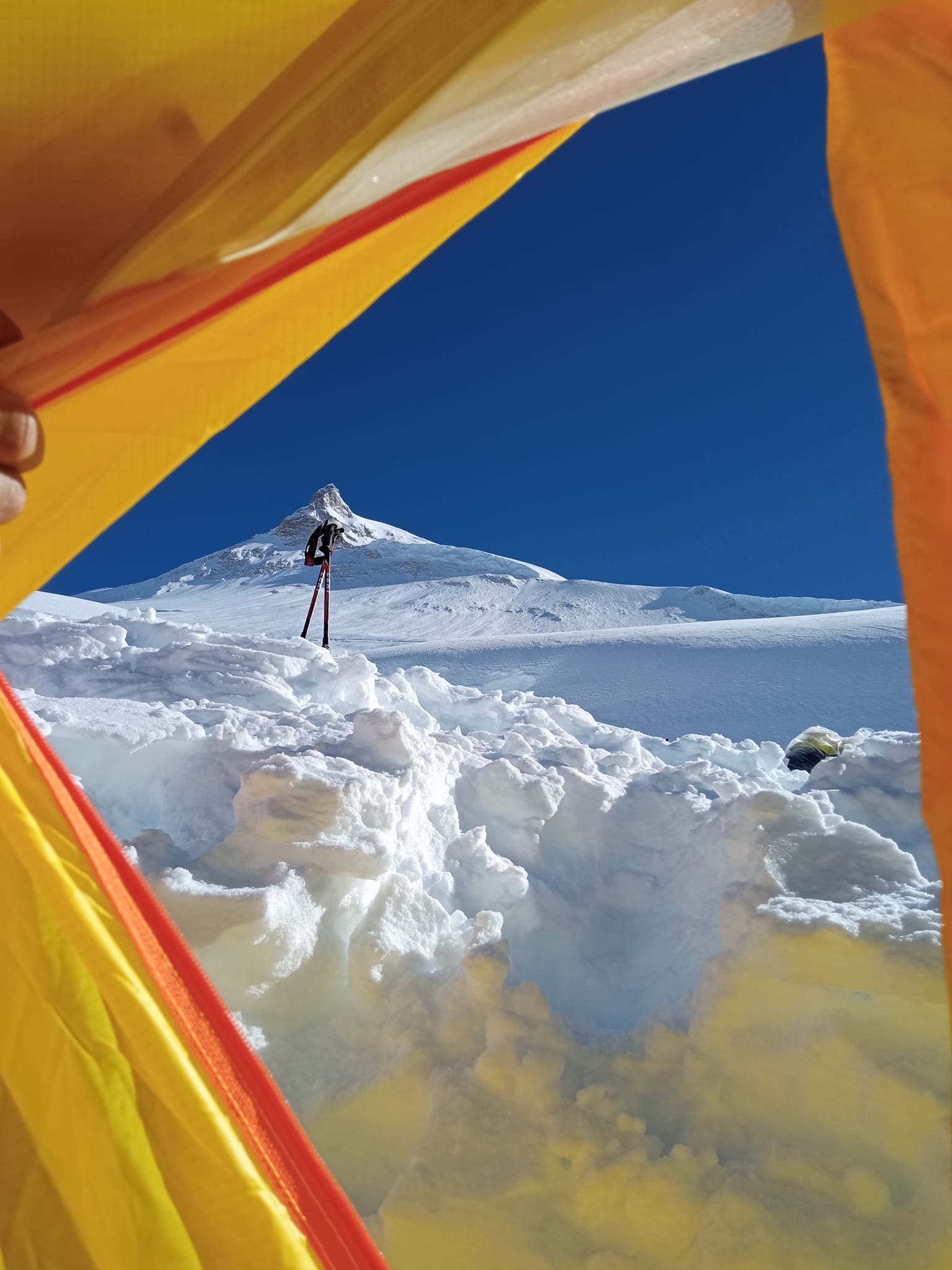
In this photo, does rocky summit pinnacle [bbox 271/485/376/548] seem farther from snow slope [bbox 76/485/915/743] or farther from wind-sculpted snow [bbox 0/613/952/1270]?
wind-sculpted snow [bbox 0/613/952/1270]

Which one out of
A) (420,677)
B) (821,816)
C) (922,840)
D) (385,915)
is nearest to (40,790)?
(385,915)

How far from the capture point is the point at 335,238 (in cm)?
101

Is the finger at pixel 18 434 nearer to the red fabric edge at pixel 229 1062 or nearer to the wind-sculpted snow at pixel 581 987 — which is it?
the red fabric edge at pixel 229 1062

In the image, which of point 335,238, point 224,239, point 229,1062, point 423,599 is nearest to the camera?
point 224,239

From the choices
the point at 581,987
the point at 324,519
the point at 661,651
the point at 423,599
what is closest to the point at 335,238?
the point at 581,987

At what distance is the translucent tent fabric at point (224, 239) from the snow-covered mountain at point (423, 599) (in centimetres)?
1180

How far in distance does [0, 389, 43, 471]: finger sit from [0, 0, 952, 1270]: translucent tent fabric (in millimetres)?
148

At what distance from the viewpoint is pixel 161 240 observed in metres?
0.70

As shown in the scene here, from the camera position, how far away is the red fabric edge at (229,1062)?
760mm

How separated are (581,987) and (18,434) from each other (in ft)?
5.63

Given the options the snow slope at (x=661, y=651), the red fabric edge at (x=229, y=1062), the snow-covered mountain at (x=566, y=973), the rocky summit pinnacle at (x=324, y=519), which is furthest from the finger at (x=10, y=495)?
the rocky summit pinnacle at (x=324, y=519)

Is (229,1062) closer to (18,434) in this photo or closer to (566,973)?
(18,434)

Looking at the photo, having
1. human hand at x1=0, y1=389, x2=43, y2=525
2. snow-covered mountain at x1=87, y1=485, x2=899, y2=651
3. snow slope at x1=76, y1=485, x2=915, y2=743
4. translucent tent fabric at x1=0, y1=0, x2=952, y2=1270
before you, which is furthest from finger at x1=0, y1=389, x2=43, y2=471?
snow-covered mountain at x1=87, y1=485, x2=899, y2=651

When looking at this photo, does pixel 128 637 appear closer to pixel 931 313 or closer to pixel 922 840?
pixel 922 840
